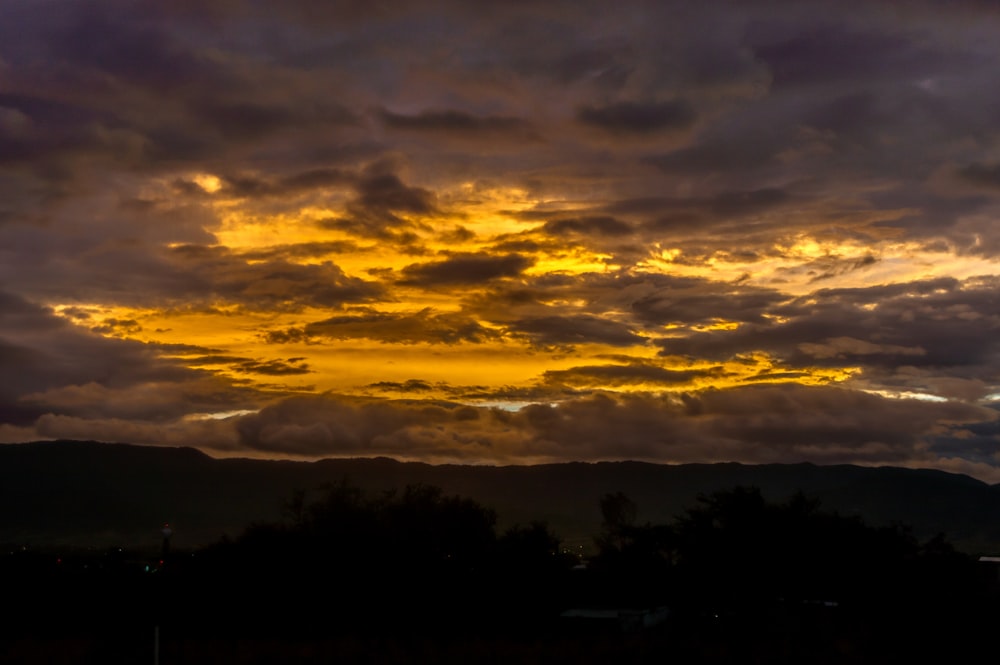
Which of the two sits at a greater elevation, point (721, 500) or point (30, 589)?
point (721, 500)

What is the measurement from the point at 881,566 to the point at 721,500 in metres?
11.6

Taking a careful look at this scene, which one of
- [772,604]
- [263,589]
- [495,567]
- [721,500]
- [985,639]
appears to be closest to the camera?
[985,639]

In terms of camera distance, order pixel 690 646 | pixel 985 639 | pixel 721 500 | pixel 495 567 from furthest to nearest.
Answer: pixel 721 500 < pixel 495 567 < pixel 985 639 < pixel 690 646

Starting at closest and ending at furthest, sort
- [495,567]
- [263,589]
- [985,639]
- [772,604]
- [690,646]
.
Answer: [690,646] < [985,639] < [772,604] < [263,589] < [495,567]

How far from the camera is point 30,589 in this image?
69.1 m

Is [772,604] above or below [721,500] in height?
below

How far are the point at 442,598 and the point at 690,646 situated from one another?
964 inches

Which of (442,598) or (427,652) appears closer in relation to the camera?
(427,652)

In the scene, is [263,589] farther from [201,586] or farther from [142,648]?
[142,648]

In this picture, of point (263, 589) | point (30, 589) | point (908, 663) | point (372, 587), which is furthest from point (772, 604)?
point (30, 589)

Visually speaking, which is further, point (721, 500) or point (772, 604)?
point (721, 500)

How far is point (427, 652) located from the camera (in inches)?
1758

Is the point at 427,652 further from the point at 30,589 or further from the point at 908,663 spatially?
the point at 30,589

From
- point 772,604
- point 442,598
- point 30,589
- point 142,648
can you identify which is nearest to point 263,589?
point 442,598
